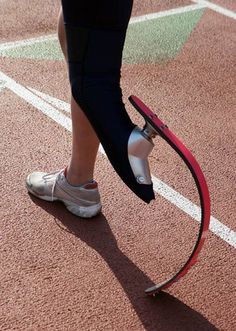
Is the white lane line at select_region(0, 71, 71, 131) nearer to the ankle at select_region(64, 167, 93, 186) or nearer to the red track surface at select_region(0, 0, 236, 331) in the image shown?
the red track surface at select_region(0, 0, 236, 331)

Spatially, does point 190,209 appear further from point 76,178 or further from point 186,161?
point 186,161

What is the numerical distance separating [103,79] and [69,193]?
802 mm

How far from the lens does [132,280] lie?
2.91 m

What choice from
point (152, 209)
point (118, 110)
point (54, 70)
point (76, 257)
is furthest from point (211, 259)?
point (54, 70)

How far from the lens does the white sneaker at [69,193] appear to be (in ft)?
10.6

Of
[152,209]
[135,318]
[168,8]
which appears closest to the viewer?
[135,318]

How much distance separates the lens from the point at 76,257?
299cm

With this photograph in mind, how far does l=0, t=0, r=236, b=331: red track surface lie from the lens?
2717mm

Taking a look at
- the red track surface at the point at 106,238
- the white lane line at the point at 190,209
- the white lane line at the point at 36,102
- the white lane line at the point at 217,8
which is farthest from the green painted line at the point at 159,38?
the white lane line at the point at 190,209

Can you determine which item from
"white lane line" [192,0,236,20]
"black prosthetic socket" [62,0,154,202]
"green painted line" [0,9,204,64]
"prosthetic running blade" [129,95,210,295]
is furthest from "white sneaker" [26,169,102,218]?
"white lane line" [192,0,236,20]

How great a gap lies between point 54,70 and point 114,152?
2.30 meters

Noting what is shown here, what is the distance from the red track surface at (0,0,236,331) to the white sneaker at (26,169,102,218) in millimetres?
52

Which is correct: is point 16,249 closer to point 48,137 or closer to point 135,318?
point 135,318

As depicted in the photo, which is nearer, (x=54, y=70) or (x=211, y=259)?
(x=211, y=259)
